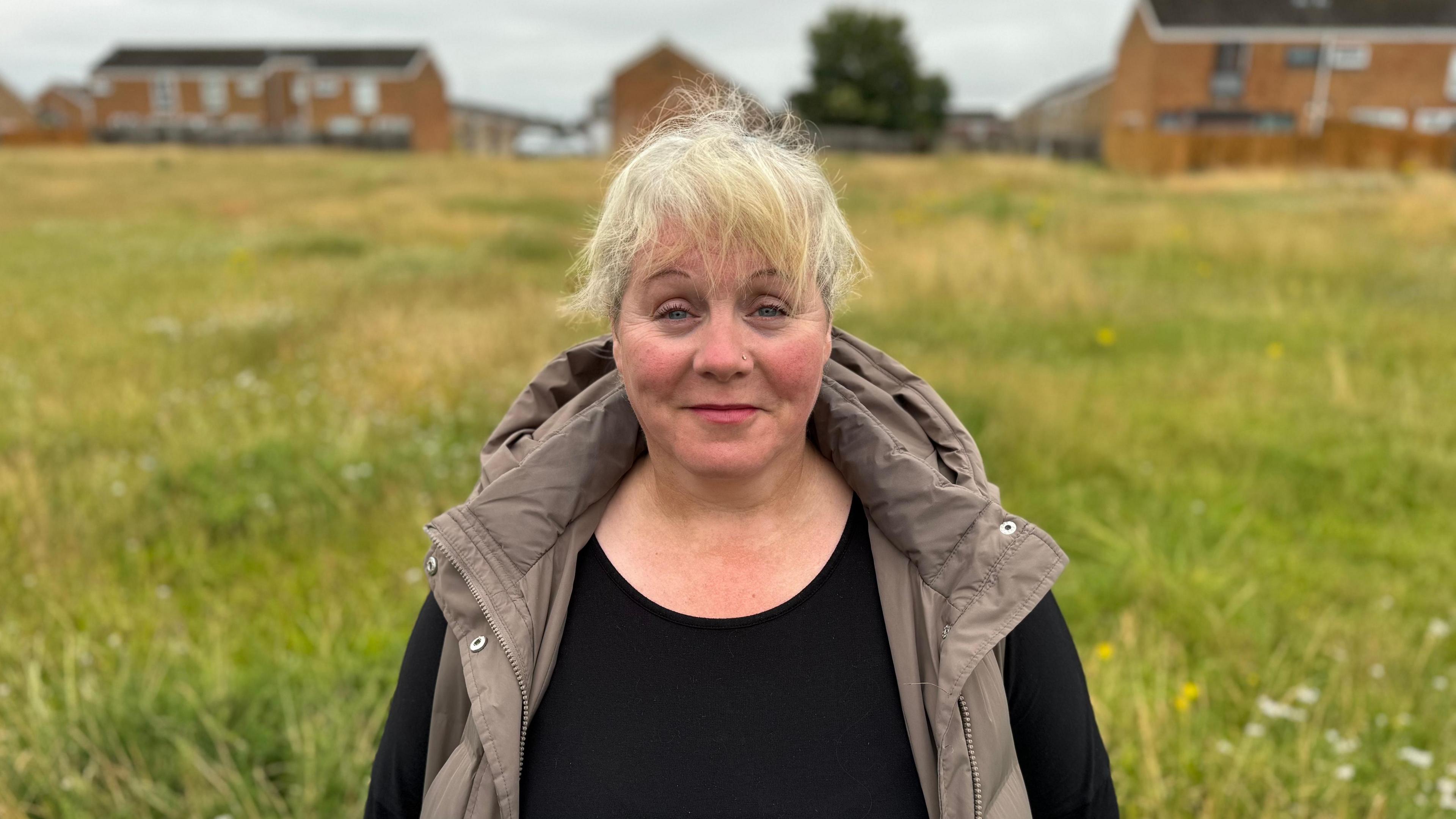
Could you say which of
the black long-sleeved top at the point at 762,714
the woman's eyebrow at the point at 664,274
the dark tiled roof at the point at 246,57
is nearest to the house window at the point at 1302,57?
the black long-sleeved top at the point at 762,714

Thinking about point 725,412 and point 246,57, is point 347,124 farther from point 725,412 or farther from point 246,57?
point 725,412

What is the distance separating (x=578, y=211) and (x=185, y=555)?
13636 millimetres

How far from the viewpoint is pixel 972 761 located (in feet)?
5.22

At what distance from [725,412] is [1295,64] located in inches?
1923

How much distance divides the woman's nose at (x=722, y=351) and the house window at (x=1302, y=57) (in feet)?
159

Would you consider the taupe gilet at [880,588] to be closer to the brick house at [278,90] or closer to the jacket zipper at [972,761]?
the jacket zipper at [972,761]

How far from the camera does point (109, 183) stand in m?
25.5

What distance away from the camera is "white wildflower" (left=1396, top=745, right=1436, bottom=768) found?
290 cm

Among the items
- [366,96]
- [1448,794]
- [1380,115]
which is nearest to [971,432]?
[1448,794]

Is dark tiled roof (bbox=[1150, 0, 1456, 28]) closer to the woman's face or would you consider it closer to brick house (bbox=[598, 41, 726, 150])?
brick house (bbox=[598, 41, 726, 150])

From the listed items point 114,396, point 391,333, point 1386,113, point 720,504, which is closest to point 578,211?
point 391,333

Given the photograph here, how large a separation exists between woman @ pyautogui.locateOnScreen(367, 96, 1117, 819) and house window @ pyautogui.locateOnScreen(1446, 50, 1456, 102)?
5027cm

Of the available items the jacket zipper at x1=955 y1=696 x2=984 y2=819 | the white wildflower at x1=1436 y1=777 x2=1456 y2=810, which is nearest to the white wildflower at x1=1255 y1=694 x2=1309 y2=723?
the white wildflower at x1=1436 y1=777 x2=1456 y2=810

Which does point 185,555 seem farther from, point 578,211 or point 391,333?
point 578,211
